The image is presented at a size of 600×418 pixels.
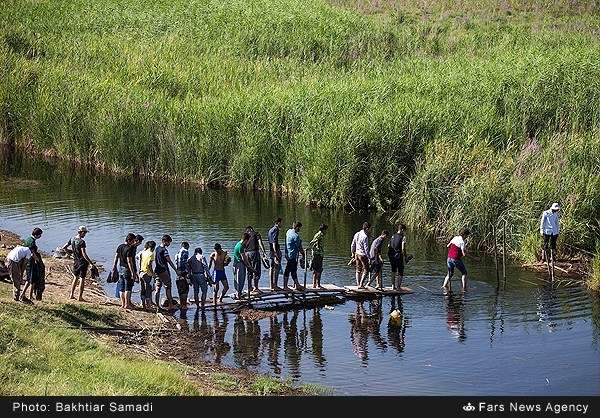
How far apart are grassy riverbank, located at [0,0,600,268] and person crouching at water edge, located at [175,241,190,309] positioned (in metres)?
10.4

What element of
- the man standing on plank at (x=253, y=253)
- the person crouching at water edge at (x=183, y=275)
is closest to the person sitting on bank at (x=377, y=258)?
the man standing on plank at (x=253, y=253)

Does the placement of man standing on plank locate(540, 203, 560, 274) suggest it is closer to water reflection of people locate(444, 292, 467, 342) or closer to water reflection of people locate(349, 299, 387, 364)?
water reflection of people locate(444, 292, 467, 342)

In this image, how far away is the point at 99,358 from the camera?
20.4 metres

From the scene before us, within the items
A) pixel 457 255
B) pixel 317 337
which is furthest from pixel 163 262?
pixel 457 255

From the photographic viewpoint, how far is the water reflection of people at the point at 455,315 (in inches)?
980

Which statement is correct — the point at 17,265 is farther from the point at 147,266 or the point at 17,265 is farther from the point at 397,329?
the point at 397,329

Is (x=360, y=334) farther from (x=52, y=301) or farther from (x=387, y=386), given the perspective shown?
(x=52, y=301)

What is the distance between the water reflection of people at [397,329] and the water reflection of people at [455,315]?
110cm

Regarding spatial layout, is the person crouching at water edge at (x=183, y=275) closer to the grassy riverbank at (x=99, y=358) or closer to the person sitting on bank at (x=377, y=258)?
the grassy riverbank at (x=99, y=358)

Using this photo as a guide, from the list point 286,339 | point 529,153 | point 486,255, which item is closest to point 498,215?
point 486,255

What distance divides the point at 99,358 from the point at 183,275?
507 cm

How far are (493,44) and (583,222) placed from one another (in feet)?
82.8

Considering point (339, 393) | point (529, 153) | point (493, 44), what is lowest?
point (339, 393)

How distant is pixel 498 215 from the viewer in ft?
104
